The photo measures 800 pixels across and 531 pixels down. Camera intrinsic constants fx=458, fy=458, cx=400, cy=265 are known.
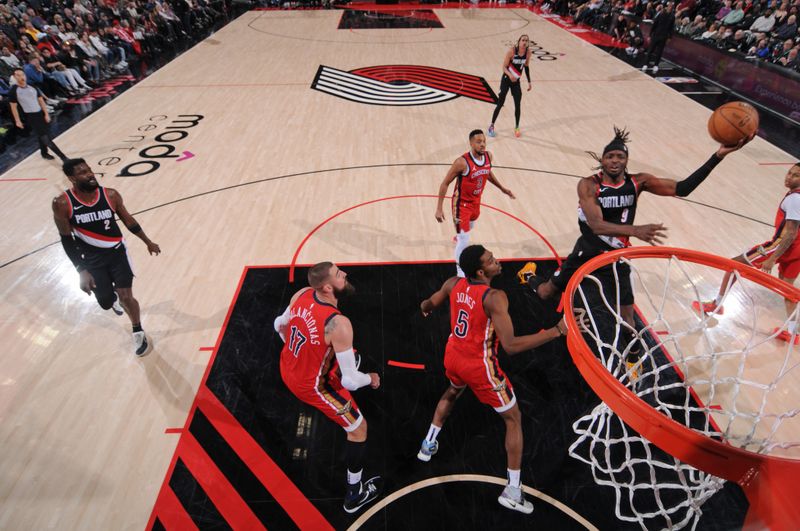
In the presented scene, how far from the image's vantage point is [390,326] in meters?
4.70

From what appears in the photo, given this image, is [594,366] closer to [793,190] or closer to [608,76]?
[793,190]

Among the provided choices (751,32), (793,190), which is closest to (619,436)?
(793,190)

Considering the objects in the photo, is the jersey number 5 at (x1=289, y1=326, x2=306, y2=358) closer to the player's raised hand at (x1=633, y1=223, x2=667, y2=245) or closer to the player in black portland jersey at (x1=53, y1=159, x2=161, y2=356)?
the player in black portland jersey at (x1=53, y1=159, x2=161, y2=356)

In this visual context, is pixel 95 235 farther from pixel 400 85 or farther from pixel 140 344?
pixel 400 85

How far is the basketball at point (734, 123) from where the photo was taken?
342 centimetres

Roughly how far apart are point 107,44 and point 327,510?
15.0 m

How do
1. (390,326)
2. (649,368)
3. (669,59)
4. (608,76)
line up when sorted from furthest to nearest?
(669,59), (608,76), (390,326), (649,368)

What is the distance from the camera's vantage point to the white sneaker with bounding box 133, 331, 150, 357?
4.43 metres

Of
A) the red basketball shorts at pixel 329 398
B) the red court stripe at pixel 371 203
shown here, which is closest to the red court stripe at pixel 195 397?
the red court stripe at pixel 371 203

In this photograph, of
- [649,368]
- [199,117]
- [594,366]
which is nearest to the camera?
[594,366]

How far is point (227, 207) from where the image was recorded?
22.2ft

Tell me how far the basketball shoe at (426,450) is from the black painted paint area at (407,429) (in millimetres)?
65

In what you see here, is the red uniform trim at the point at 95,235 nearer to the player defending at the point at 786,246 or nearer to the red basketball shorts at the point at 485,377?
the red basketball shorts at the point at 485,377

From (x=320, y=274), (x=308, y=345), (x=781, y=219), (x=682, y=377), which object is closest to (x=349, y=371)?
(x=308, y=345)
